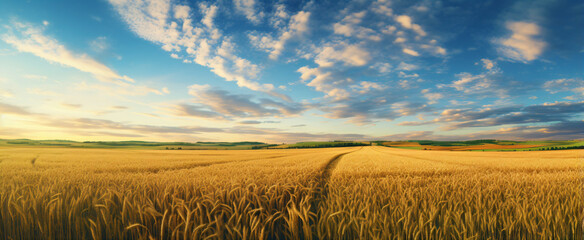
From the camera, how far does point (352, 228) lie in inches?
116

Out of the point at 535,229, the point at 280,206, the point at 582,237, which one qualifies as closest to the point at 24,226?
the point at 280,206

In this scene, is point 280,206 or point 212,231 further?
point 280,206

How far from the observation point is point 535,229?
2865 mm

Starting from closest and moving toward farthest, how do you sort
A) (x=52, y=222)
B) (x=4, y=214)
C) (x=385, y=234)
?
(x=385, y=234)
(x=52, y=222)
(x=4, y=214)

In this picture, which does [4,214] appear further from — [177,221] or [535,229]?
[535,229]

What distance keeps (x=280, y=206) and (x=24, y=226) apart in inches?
136

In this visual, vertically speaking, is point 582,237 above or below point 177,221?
below

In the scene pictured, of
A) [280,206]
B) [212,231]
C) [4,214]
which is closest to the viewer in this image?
[212,231]

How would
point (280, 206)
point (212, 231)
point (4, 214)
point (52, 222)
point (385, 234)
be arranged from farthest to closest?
point (280, 206)
point (4, 214)
point (52, 222)
point (212, 231)
point (385, 234)

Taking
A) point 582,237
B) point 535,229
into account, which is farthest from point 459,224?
point 582,237

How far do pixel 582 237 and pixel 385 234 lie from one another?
2.71 m

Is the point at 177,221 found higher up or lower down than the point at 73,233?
higher up

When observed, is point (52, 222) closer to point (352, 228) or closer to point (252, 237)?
point (252, 237)

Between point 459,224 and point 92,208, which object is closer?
point 459,224
